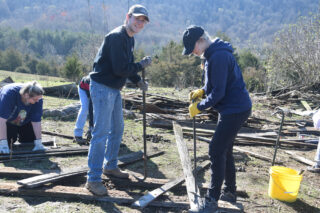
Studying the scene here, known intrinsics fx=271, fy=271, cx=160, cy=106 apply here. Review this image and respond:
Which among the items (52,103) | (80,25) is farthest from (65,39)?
(52,103)

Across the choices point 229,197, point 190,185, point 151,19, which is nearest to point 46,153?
point 190,185

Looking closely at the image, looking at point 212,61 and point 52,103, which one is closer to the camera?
point 212,61

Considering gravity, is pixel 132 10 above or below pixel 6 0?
below

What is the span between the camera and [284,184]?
3533 millimetres

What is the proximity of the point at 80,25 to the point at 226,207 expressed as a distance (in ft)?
430

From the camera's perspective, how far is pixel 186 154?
4387 mm

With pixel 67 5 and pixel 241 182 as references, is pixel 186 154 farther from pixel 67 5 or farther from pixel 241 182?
pixel 67 5

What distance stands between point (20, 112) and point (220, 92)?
371 centimetres

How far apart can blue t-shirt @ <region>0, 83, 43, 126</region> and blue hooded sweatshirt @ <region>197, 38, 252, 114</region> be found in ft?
10.6

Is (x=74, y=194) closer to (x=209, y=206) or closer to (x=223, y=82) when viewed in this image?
(x=209, y=206)

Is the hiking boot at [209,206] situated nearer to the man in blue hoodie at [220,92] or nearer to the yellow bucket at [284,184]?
the man in blue hoodie at [220,92]

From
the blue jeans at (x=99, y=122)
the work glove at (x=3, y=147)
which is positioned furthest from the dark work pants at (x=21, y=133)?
the blue jeans at (x=99, y=122)

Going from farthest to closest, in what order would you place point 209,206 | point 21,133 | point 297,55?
point 297,55
point 21,133
point 209,206

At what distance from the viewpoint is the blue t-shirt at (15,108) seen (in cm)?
450
